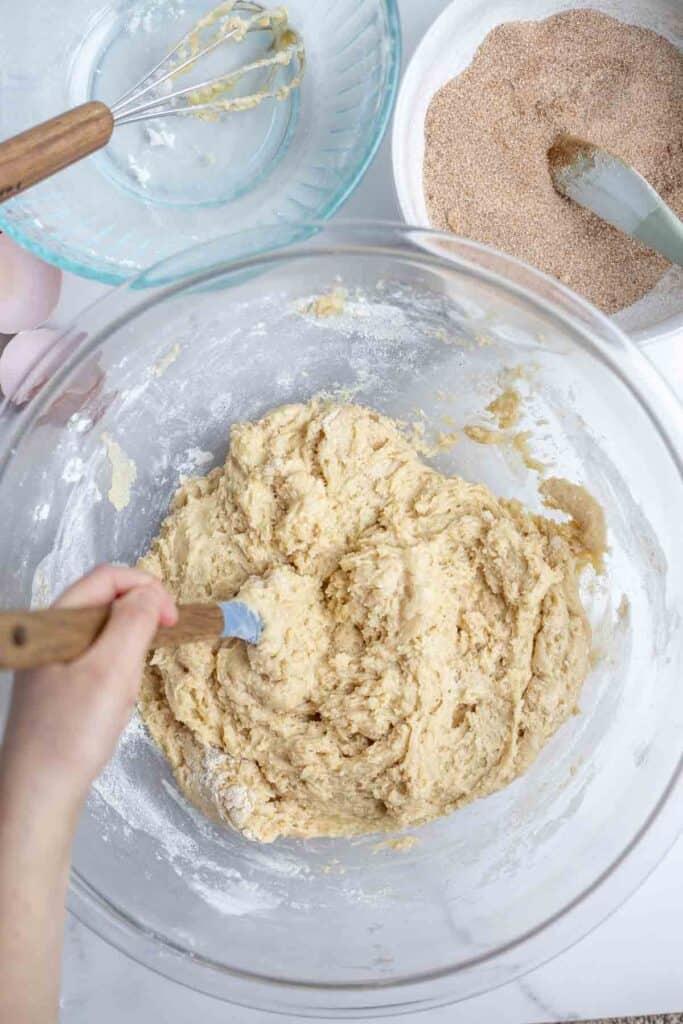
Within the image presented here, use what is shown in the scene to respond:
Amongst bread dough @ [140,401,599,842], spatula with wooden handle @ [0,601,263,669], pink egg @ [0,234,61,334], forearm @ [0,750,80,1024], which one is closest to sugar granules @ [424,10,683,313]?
bread dough @ [140,401,599,842]

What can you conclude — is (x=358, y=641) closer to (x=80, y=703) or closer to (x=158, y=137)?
(x=80, y=703)

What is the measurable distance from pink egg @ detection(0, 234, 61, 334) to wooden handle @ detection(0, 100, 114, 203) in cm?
29

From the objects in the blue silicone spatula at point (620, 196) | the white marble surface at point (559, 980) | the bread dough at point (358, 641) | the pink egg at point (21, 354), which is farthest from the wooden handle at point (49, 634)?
the blue silicone spatula at point (620, 196)

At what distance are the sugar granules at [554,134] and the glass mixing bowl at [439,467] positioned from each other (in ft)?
0.65

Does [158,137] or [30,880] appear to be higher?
[158,137]

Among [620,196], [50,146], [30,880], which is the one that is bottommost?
[30,880]

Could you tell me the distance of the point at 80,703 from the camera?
903 mm

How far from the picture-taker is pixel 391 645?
1295 millimetres

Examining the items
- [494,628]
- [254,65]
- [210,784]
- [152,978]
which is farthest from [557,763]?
[254,65]

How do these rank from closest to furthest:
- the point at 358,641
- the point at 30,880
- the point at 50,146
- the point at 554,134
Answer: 1. the point at 30,880
2. the point at 50,146
3. the point at 358,641
4. the point at 554,134

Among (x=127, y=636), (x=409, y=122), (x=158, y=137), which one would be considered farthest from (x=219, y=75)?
(x=127, y=636)

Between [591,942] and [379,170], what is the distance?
48.4 inches

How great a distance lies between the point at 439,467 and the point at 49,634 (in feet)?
2.67

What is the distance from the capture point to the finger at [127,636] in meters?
0.88
